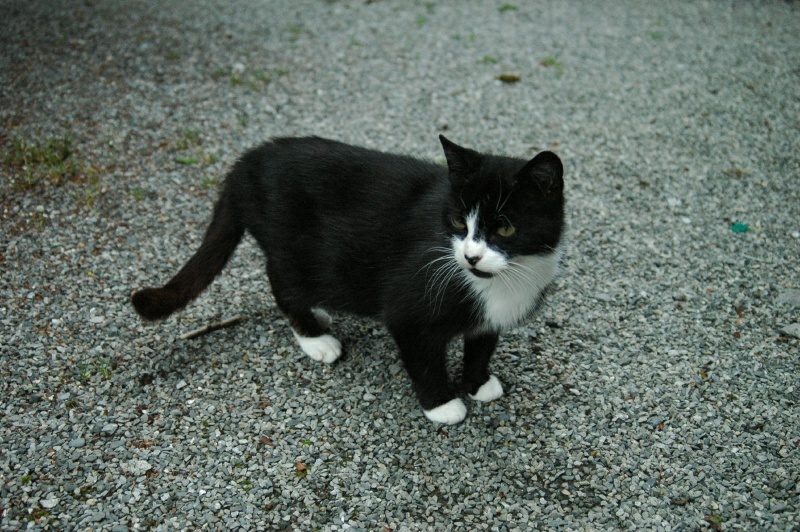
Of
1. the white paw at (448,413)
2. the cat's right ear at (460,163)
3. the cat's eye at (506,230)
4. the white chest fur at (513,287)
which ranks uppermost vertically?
the cat's right ear at (460,163)

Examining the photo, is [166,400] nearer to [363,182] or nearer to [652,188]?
[363,182]

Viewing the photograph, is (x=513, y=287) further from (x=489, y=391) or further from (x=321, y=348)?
(x=321, y=348)

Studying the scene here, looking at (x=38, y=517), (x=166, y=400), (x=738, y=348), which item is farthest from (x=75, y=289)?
(x=738, y=348)

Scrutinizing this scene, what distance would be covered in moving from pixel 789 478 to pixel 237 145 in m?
4.28

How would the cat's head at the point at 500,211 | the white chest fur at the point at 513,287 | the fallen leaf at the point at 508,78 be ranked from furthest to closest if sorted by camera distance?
the fallen leaf at the point at 508,78
the white chest fur at the point at 513,287
the cat's head at the point at 500,211

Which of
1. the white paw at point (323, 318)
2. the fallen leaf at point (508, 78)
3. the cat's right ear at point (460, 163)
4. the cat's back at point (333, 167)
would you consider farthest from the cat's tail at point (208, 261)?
the fallen leaf at point (508, 78)

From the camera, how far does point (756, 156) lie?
546 centimetres

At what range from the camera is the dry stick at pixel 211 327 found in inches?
148

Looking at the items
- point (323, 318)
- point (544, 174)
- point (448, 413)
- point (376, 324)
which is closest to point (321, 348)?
point (323, 318)

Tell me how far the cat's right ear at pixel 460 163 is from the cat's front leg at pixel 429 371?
2.31 feet

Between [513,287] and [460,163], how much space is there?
573mm

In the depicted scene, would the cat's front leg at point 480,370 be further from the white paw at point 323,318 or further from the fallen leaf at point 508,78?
the fallen leaf at point 508,78

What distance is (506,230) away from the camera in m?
2.75

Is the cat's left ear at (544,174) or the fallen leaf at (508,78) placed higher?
the cat's left ear at (544,174)
